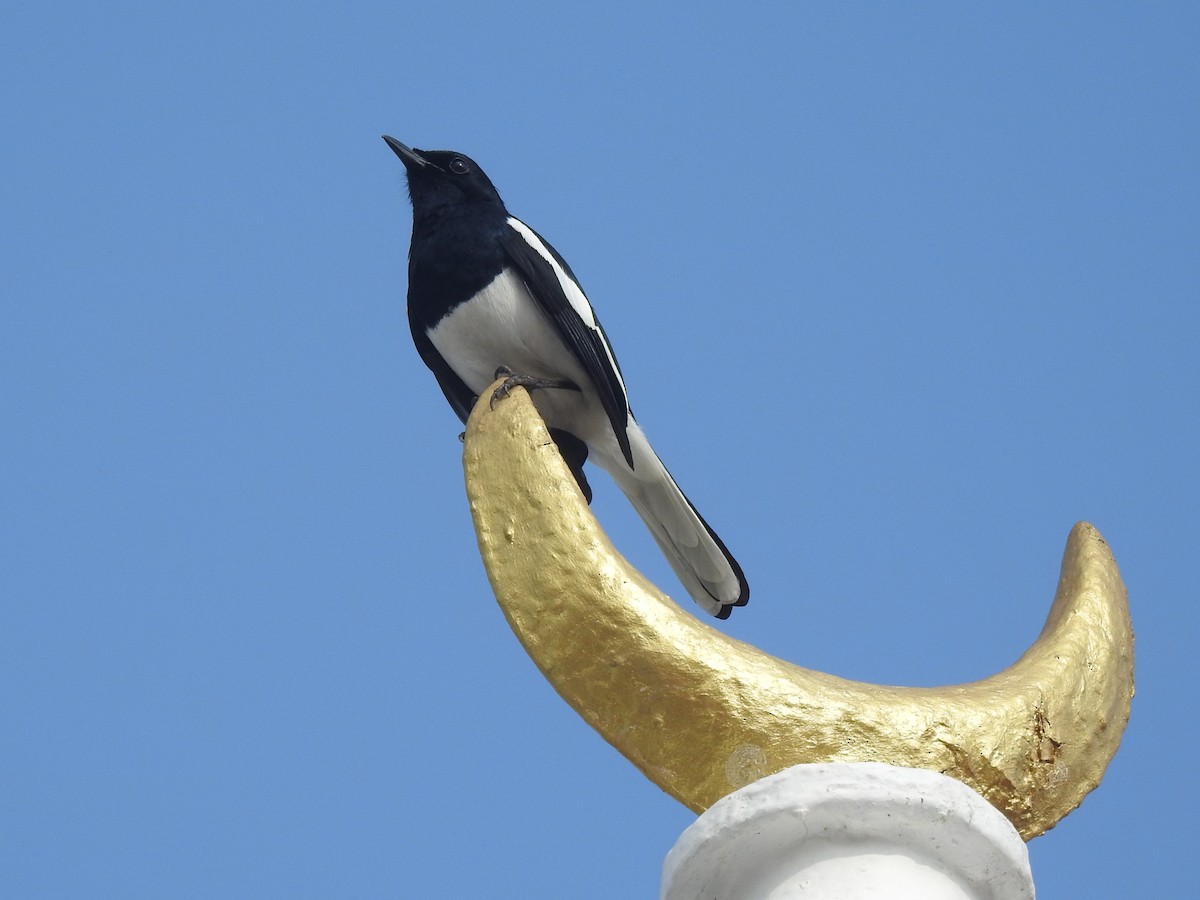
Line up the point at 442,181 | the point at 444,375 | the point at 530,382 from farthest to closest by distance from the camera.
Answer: the point at 442,181 → the point at 444,375 → the point at 530,382

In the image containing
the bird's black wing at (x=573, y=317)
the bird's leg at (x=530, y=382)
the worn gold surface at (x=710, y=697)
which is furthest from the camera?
the bird's black wing at (x=573, y=317)

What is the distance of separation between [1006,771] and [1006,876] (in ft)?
0.97

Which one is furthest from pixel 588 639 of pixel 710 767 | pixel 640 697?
pixel 710 767

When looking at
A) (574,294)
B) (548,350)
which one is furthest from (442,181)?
(548,350)

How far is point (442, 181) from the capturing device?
5.03 m

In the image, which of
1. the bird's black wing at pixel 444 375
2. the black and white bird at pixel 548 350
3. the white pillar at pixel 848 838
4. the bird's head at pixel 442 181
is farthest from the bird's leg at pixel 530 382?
the white pillar at pixel 848 838

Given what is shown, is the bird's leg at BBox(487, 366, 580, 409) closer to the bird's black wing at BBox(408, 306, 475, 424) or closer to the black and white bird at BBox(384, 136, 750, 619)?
the black and white bird at BBox(384, 136, 750, 619)

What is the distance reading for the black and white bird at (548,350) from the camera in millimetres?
4508

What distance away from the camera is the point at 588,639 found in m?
3.08

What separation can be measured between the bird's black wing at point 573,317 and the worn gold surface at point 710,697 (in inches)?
46.0

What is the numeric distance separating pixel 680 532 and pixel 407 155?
169cm

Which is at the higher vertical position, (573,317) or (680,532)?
(573,317)

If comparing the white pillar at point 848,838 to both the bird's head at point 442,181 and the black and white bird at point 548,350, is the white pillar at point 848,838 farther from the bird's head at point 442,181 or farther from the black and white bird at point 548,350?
the bird's head at point 442,181

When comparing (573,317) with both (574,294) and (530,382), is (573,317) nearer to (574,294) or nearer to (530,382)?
(574,294)
